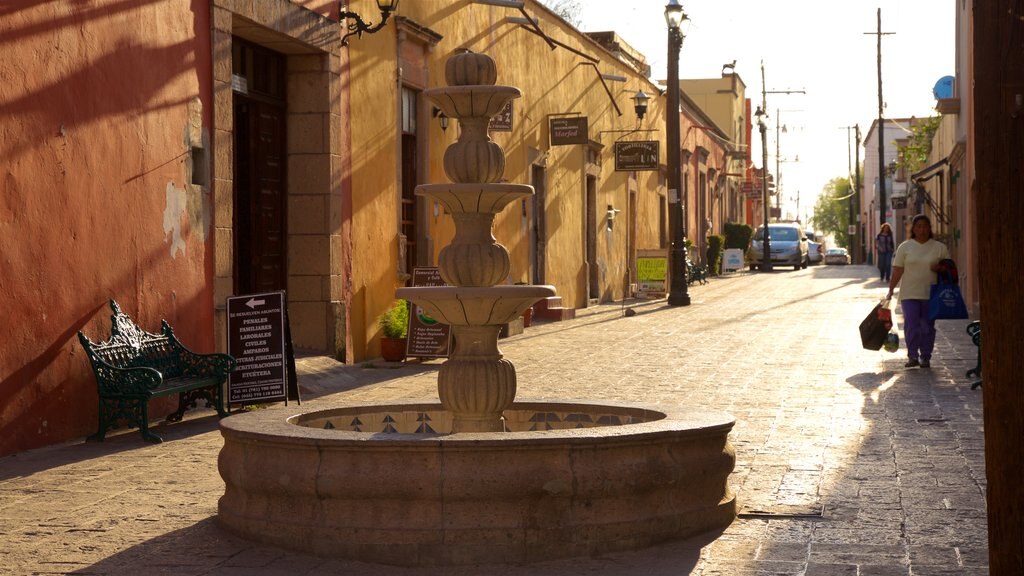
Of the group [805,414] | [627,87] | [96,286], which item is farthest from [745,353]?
[627,87]

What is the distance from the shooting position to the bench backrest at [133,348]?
927cm

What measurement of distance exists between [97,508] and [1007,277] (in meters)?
4.55

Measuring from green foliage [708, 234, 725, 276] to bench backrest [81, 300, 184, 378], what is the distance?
35428mm

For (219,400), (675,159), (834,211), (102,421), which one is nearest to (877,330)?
(219,400)

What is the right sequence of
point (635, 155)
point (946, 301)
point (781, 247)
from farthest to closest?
point (781, 247) → point (635, 155) → point (946, 301)

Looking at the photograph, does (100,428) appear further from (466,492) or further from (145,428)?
(466,492)

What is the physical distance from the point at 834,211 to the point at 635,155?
102059 millimetres

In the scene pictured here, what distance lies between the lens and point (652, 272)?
2797 cm

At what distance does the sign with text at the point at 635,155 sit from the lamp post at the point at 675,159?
344 mm

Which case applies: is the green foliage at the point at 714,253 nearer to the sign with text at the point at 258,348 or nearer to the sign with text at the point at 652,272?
the sign with text at the point at 652,272

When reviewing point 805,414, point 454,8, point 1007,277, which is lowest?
point 805,414

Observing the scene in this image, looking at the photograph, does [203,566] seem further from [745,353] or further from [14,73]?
[745,353]

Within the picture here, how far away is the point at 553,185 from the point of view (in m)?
24.0

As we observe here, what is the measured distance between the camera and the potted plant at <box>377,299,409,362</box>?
14711 mm
